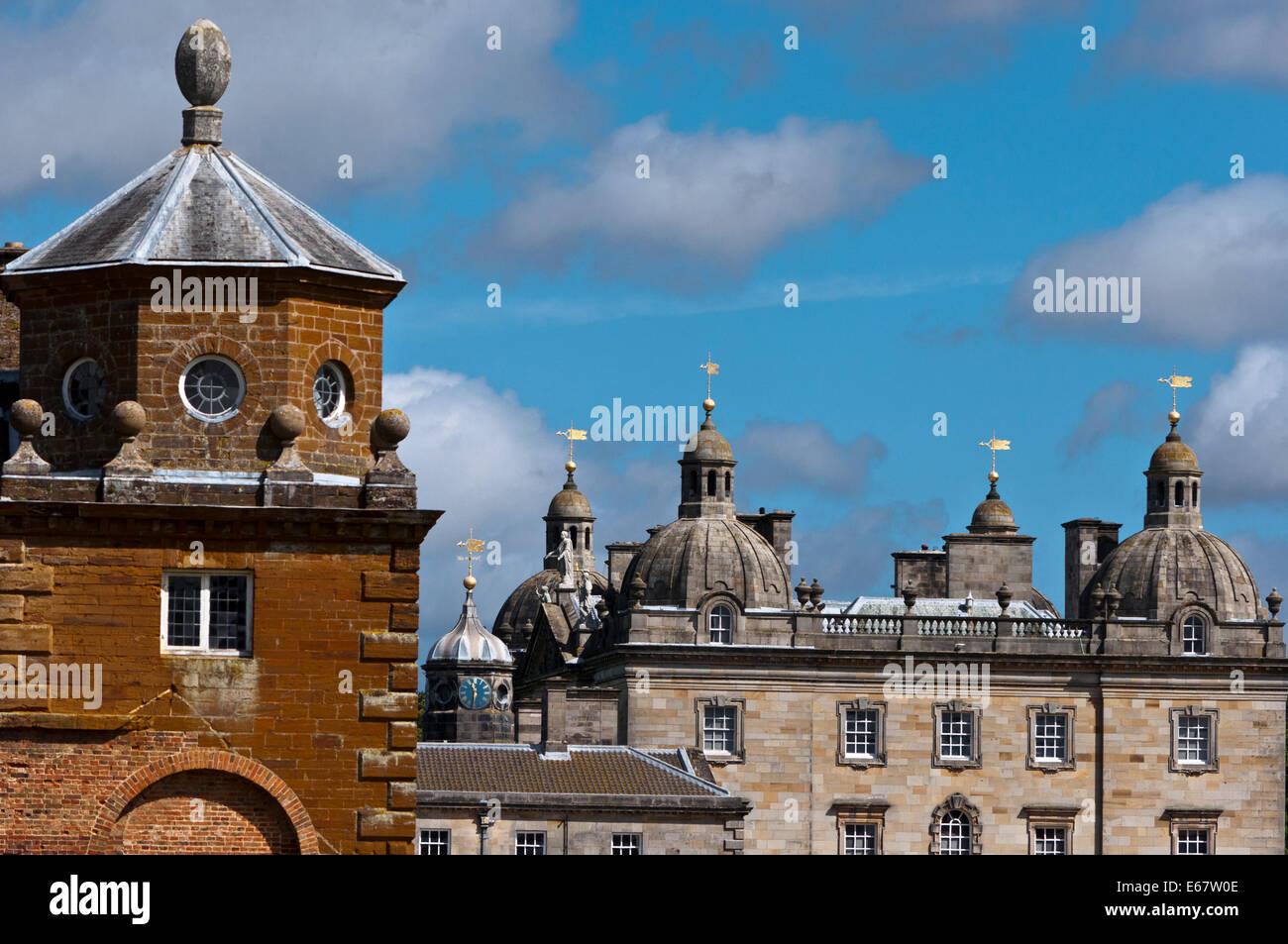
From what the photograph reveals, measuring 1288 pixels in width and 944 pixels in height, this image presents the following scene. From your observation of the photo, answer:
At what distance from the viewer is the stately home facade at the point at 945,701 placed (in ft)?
296

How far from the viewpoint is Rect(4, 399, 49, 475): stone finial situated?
3120cm

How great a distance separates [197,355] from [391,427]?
2.30m

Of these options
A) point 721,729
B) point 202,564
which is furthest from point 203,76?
point 721,729

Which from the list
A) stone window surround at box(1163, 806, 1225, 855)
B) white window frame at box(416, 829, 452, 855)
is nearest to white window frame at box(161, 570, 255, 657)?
white window frame at box(416, 829, 452, 855)

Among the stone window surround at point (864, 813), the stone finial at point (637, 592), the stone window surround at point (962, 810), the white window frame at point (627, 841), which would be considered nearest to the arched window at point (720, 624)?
the stone finial at point (637, 592)

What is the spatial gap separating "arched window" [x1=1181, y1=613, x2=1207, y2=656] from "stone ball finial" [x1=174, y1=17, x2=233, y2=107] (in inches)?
2600

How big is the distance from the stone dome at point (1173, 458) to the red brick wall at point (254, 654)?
233 feet

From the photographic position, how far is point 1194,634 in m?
95.6

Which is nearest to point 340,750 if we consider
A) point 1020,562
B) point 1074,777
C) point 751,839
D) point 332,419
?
point 332,419

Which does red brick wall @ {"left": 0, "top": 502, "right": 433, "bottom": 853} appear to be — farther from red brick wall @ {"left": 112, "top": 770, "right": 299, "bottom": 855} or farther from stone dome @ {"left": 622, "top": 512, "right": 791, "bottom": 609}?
stone dome @ {"left": 622, "top": 512, "right": 791, "bottom": 609}

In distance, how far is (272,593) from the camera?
102 ft
